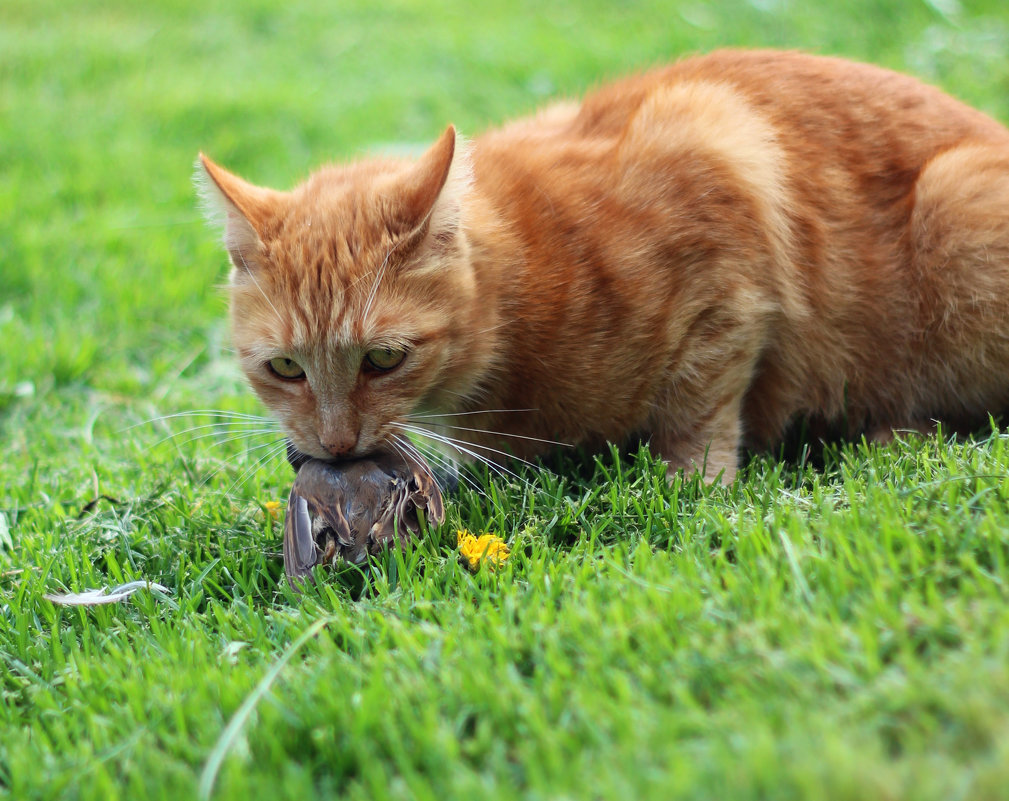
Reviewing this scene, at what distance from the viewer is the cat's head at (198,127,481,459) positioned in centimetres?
234

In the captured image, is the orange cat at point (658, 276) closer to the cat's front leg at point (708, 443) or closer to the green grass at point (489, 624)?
the cat's front leg at point (708, 443)

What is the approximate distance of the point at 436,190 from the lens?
2.34 metres

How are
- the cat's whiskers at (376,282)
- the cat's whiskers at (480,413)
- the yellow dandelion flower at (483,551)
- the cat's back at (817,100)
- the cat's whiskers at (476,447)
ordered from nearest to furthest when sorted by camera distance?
the yellow dandelion flower at (483,551) → the cat's whiskers at (376,282) → the cat's whiskers at (476,447) → the cat's whiskers at (480,413) → the cat's back at (817,100)

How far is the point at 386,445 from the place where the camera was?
7.93 ft

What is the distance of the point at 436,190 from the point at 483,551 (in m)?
0.89

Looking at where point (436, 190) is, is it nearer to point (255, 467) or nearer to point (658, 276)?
point (658, 276)

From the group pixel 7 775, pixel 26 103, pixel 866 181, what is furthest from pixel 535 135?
pixel 26 103

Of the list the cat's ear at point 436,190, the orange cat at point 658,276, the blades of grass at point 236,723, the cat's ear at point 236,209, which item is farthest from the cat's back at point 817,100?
the blades of grass at point 236,723

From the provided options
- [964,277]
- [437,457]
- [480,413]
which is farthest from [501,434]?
[964,277]

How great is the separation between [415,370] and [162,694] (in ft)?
3.19

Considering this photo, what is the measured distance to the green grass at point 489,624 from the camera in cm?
141

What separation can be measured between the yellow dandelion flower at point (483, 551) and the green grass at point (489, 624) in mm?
40

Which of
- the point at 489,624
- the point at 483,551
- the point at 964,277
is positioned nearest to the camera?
the point at 489,624

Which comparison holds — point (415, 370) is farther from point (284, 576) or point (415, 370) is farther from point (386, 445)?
point (284, 576)
